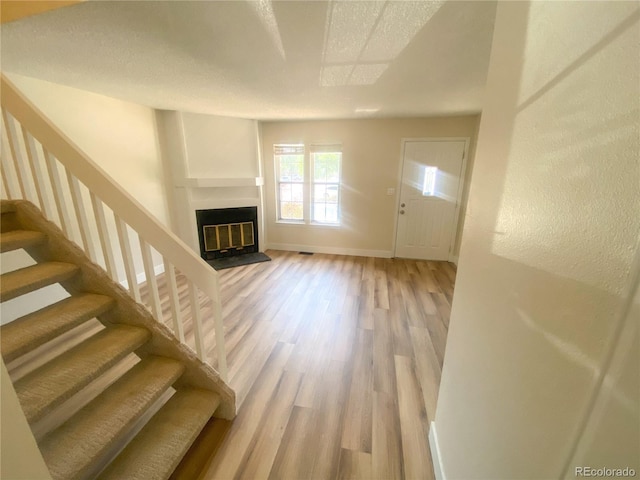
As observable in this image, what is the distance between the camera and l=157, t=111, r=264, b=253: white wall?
358 centimetres

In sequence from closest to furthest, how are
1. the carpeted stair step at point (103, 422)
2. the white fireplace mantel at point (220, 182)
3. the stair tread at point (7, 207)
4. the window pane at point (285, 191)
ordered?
the carpeted stair step at point (103, 422) → the stair tread at point (7, 207) → the white fireplace mantel at point (220, 182) → the window pane at point (285, 191)

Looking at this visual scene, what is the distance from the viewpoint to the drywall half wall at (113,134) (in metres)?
2.34

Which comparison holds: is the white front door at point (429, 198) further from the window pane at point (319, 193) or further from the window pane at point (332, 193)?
the window pane at point (319, 193)

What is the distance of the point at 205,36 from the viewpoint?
1478 millimetres

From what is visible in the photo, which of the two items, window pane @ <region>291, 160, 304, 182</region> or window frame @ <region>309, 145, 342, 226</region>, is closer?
window frame @ <region>309, 145, 342, 226</region>

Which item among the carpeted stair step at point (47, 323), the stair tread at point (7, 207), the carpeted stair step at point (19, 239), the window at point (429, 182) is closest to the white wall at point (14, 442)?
the carpeted stair step at point (47, 323)

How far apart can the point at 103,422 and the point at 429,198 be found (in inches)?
172

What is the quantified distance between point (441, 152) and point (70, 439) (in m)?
4.69

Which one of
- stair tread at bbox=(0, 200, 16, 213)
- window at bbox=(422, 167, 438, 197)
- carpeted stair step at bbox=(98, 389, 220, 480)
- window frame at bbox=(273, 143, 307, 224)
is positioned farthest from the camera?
window frame at bbox=(273, 143, 307, 224)

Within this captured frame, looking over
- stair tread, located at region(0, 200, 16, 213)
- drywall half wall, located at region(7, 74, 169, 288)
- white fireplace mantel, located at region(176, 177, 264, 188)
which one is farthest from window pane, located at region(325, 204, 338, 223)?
stair tread, located at region(0, 200, 16, 213)

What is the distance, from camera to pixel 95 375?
1131 millimetres

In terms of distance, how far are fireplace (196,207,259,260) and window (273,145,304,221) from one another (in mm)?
610

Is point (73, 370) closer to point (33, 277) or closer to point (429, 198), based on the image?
point (33, 277)

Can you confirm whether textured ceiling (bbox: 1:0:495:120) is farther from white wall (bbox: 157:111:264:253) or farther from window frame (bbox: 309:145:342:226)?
window frame (bbox: 309:145:342:226)
